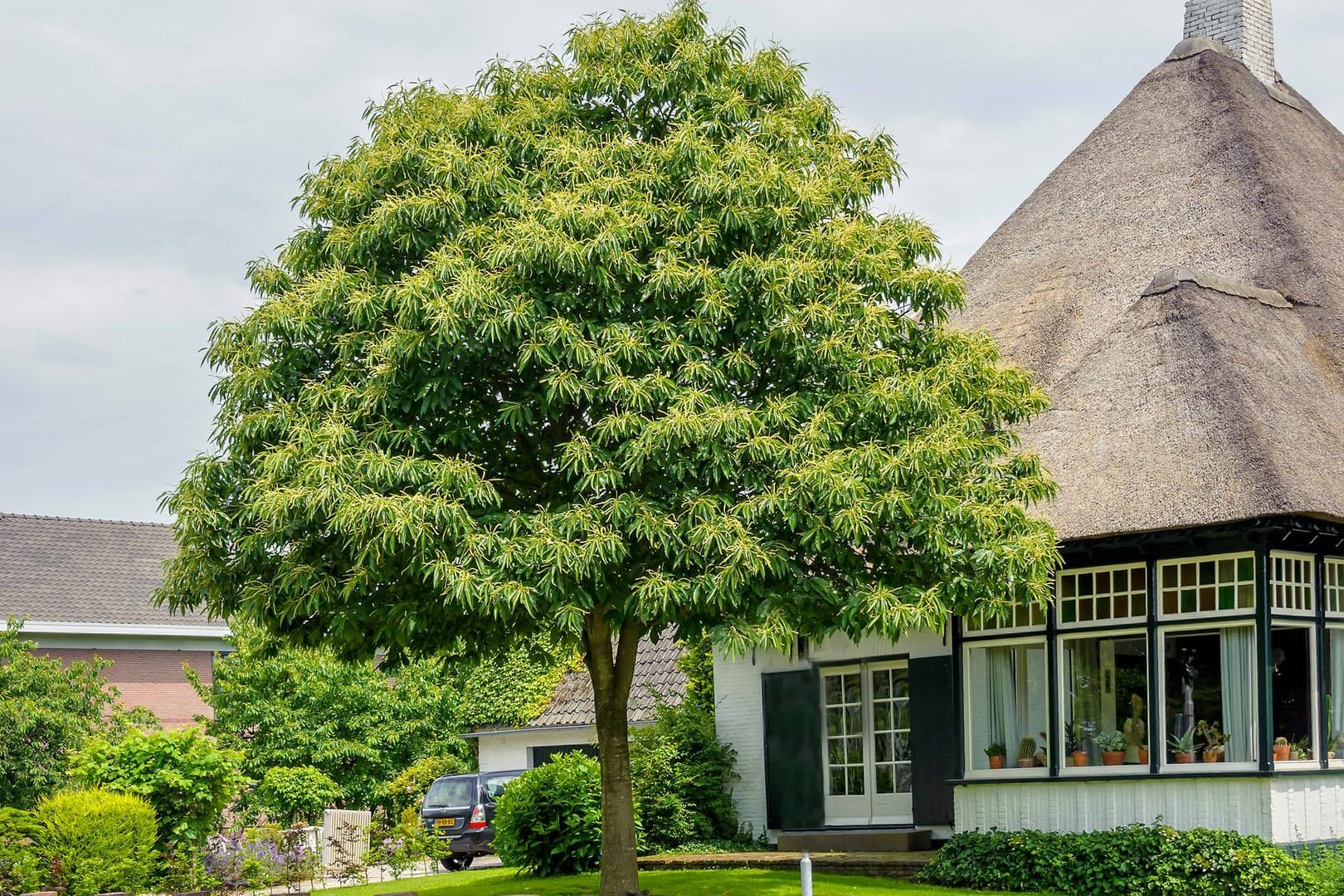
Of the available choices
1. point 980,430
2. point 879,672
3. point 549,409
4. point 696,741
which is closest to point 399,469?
point 549,409

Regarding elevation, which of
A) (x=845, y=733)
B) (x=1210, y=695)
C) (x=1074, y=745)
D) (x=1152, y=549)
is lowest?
(x=845, y=733)

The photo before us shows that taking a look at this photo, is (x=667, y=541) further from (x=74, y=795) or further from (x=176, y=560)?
(x=74, y=795)

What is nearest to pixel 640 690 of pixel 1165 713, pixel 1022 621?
pixel 1022 621

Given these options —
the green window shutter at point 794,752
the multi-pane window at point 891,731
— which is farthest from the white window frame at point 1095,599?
the green window shutter at point 794,752

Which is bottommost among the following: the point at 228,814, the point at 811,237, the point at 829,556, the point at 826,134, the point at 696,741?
the point at 228,814

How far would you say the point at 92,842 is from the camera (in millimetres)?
16359

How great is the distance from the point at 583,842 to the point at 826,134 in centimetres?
933

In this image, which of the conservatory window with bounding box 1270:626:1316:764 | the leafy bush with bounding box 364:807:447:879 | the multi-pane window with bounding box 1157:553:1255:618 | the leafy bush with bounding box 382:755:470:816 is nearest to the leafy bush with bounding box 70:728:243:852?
the leafy bush with bounding box 364:807:447:879

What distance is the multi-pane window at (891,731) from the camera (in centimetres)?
1970

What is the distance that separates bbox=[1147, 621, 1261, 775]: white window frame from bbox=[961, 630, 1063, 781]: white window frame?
1.44m

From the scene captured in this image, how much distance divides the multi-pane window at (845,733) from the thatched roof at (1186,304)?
4812 millimetres

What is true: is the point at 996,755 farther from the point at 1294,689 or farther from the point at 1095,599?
the point at 1294,689

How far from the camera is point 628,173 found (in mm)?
14672

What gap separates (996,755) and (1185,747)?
2.37 m
